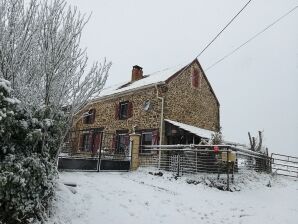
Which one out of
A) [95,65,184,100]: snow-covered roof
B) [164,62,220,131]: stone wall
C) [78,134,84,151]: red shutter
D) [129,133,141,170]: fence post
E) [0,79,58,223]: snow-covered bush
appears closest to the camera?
[0,79,58,223]: snow-covered bush

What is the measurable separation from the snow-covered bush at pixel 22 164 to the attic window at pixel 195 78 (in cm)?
1768

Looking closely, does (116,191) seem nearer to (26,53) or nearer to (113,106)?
(26,53)

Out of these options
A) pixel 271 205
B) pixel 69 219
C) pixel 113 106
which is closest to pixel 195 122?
pixel 113 106

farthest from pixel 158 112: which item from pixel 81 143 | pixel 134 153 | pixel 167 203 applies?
pixel 167 203

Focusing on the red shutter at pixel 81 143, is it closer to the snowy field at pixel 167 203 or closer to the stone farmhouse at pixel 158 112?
the stone farmhouse at pixel 158 112

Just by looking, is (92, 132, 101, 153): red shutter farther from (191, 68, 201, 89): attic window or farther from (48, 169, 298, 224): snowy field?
(48, 169, 298, 224): snowy field

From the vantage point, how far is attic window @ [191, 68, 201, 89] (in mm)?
22898

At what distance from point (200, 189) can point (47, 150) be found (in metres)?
7.09

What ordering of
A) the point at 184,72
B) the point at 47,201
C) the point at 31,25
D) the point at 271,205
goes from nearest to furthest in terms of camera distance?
the point at 47,201 < the point at 31,25 < the point at 271,205 < the point at 184,72

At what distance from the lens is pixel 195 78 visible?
23.3 metres

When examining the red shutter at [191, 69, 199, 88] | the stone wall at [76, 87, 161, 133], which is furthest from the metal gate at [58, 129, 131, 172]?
the red shutter at [191, 69, 199, 88]

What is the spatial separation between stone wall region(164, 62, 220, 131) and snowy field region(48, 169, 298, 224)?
8324 millimetres

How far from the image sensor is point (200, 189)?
11570mm

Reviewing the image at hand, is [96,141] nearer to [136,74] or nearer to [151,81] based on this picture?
[151,81]
